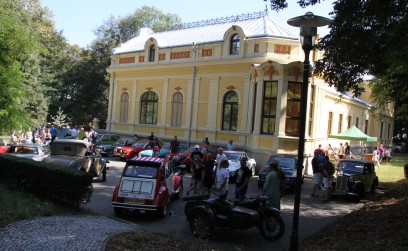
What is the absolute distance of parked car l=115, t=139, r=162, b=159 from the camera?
81.3 feet

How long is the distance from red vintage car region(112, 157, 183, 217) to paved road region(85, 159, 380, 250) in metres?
0.44

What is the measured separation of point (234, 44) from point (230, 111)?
A: 191 inches

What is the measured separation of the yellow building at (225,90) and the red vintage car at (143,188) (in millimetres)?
12842

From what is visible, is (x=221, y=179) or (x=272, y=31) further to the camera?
(x=272, y=31)

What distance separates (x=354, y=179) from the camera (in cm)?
1611

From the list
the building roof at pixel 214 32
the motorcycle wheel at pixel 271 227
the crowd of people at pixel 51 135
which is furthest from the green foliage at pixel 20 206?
the building roof at pixel 214 32

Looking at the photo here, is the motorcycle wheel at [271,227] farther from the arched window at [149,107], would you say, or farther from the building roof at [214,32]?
the arched window at [149,107]

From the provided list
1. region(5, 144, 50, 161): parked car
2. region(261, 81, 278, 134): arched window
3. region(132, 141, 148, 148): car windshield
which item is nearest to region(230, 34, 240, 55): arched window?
region(261, 81, 278, 134): arched window

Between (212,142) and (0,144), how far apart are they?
13.8 metres

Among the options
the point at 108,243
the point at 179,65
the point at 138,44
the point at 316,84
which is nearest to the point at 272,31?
the point at 316,84

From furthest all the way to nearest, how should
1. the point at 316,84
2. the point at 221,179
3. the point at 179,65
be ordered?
the point at 179,65 → the point at 316,84 → the point at 221,179

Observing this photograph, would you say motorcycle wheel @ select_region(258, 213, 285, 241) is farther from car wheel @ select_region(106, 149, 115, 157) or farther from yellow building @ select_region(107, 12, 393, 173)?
car wheel @ select_region(106, 149, 115, 157)

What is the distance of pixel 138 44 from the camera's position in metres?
37.2

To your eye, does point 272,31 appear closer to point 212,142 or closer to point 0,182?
point 212,142
